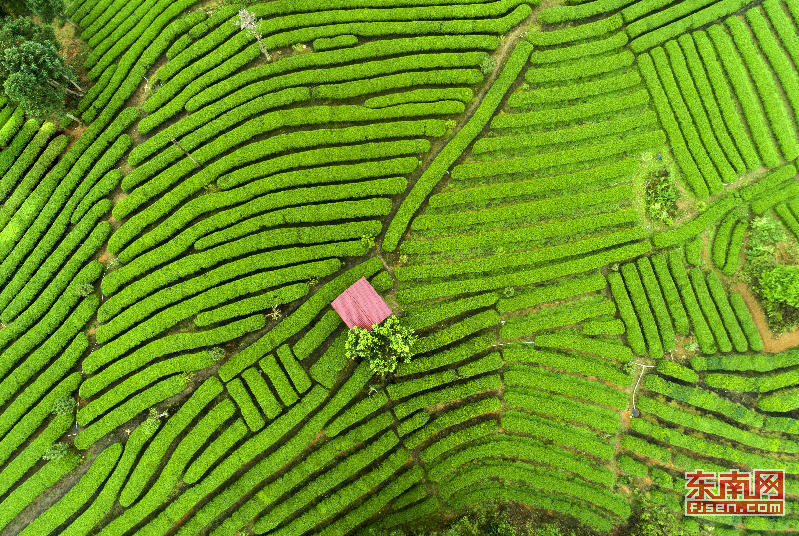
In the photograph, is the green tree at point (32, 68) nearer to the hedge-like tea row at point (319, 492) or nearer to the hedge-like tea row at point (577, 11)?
the hedge-like tea row at point (319, 492)

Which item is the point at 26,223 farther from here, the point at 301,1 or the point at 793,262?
the point at 793,262

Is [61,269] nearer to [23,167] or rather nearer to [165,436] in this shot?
[23,167]

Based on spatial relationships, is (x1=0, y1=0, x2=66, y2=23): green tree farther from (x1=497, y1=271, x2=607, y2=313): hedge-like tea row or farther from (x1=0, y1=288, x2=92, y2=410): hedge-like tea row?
(x1=497, y1=271, x2=607, y2=313): hedge-like tea row

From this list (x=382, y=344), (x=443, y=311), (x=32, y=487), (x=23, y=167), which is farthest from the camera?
(x=23, y=167)

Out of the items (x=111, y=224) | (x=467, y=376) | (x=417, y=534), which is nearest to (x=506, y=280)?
(x=467, y=376)

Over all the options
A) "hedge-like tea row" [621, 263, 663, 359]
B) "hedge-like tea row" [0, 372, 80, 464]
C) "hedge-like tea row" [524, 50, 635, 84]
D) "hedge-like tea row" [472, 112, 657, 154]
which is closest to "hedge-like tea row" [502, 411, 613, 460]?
"hedge-like tea row" [621, 263, 663, 359]

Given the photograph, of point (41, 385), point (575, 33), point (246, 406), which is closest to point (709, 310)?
point (575, 33)
